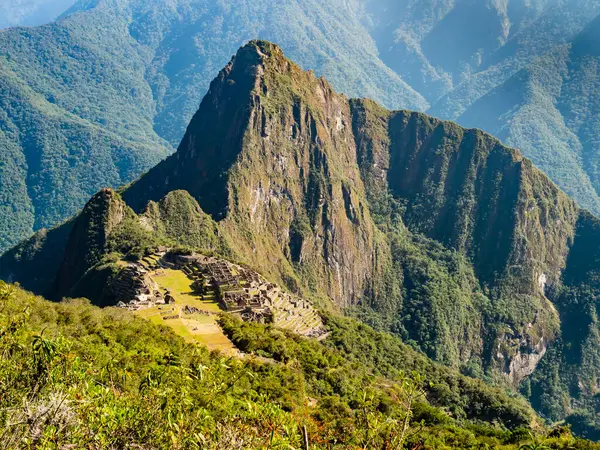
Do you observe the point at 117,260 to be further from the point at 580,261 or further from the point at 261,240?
the point at 580,261

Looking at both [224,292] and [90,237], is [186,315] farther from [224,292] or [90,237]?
[90,237]

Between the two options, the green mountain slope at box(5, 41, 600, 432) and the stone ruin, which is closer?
the stone ruin

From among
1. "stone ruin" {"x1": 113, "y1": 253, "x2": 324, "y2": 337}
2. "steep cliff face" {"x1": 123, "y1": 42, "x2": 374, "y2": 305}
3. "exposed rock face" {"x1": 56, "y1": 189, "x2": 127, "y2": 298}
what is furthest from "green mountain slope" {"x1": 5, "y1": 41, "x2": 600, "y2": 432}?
"stone ruin" {"x1": 113, "y1": 253, "x2": 324, "y2": 337}

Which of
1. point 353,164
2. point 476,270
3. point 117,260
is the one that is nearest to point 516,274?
point 476,270

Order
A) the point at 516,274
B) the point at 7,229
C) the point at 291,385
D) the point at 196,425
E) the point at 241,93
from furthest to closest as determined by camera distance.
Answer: the point at 7,229 < the point at 516,274 < the point at 241,93 < the point at 291,385 < the point at 196,425

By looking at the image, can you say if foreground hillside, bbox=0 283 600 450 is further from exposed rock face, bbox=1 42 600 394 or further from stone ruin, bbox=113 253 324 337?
exposed rock face, bbox=1 42 600 394

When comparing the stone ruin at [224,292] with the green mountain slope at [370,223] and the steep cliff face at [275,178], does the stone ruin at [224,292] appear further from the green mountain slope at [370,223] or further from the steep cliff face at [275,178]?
the steep cliff face at [275,178]

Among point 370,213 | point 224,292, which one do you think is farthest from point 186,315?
point 370,213

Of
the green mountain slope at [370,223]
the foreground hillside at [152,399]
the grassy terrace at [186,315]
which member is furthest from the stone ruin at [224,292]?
the foreground hillside at [152,399]
